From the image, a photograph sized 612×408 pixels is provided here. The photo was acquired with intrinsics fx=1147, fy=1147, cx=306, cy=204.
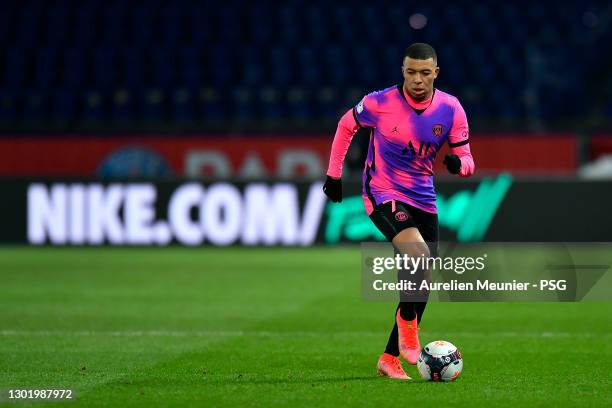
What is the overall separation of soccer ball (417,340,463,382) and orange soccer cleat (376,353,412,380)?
20 cm

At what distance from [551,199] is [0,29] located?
40.3ft

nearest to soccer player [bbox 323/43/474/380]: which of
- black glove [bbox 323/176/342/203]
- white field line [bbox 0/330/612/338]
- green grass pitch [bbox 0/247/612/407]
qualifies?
black glove [bbox 323/176/342/203]

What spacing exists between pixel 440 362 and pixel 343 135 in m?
1.58

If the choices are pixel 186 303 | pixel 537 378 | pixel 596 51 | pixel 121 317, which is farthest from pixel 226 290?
pixel 596 51

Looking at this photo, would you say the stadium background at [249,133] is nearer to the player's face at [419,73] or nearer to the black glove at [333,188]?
the black glove at [333,188]

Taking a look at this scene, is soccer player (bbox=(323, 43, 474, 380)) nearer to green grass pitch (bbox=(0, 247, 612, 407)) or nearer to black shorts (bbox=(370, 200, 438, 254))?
black shorts (bbox=(370, 200, 438, 254))

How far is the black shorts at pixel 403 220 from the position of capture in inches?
286

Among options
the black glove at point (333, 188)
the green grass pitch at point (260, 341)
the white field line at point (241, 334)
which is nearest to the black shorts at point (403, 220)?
the black glove at point (333, 188)

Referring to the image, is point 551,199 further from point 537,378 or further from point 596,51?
point 537,378

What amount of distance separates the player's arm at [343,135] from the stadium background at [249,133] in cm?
522

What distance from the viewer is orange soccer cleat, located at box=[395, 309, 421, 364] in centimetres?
729

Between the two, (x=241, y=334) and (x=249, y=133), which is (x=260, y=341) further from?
(x=249, y=133)

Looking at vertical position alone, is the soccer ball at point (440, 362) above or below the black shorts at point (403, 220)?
below

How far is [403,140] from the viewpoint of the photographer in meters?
7.27
